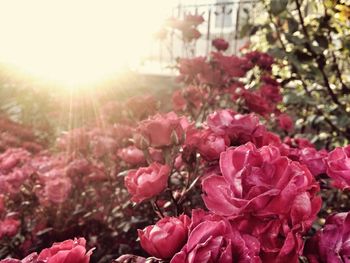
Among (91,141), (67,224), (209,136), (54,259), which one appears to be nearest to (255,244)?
(54,259)

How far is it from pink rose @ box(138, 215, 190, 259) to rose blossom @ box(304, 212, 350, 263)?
0.20 m

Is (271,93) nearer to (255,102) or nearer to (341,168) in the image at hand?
(255,102)

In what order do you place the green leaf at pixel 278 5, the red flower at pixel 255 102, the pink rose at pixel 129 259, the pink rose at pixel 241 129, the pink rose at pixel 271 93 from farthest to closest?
the pink rose at pixel 271 93
the red flower at pixel 255 102
the green leaf at pixel 278 5
the pink rose at pixel 241 129
the pink rose at pixel 129 259

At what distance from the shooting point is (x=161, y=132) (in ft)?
3.54

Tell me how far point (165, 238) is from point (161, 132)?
445mm

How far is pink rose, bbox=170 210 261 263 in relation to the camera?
0.61 meters

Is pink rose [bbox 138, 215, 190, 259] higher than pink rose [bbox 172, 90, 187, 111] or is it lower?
higher

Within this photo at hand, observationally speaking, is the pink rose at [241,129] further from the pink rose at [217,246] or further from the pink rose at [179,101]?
the pink rose at [179,101]

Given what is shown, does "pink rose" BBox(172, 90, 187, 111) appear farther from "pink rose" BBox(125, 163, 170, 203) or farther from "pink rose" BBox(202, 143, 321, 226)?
"pink rose" BBox(202, 143, 321, 226)

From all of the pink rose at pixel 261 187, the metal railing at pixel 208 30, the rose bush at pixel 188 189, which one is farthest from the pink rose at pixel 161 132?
the metal railing at pixel 208 30

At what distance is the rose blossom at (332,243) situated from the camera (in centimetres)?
68

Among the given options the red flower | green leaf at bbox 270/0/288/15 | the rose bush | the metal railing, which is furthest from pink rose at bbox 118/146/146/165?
the metal railing

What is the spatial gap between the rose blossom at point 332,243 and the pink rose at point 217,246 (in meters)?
0.11

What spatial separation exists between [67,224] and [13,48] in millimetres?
3081
